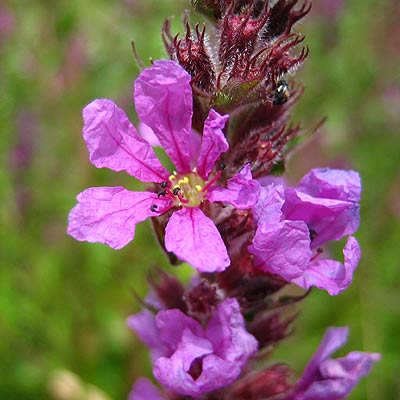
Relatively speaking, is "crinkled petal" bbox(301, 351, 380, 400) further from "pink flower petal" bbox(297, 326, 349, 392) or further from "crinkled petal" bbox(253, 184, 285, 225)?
"crinkled petal" bbox(253, 184, 285, 225)

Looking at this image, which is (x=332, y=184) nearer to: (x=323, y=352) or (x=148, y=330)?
(x=323, y=352)

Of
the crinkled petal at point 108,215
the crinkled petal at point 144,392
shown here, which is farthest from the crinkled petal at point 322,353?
the crinkled petal at point 108,215

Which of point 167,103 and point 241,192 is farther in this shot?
point 167,103

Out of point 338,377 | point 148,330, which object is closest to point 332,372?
point 338,377

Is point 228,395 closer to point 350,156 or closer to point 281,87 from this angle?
point 281,87

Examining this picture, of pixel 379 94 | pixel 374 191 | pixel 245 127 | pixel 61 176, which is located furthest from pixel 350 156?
pixel 245 127

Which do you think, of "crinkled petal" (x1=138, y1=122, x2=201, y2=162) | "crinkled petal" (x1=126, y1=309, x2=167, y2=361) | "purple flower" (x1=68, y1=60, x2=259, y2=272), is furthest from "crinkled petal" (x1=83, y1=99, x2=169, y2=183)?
"crinkled petal" (x1=126, y1=309, x2=167, y2=361)

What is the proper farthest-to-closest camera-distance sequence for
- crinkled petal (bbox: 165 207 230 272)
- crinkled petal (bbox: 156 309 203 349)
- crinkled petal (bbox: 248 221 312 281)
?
crinkled petal (bbox: 156 309 203 349) → crinkled petal (bbox: 248 221 312 281) → crinkled petal (bbox: 165 207 230 272)
